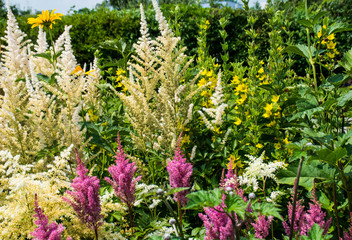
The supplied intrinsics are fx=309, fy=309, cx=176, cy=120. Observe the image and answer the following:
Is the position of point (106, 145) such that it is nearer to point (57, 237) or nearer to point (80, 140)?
point (80, 140)

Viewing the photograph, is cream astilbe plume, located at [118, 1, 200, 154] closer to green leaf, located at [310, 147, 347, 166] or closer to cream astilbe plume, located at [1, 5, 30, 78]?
green leaf, located at [310, 147, 347, 166]

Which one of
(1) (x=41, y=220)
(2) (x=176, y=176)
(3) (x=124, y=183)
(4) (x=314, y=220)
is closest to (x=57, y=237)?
(1) (x=41, y=220)

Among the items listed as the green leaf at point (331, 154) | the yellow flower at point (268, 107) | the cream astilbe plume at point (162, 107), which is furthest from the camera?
the yellow flower at point (268, 107)

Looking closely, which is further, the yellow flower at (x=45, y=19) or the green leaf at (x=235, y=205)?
the yellow flower at (x=45, y=19)

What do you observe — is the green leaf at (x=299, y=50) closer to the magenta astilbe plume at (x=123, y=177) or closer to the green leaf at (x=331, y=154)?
the green leaf at (x=331, y=154)

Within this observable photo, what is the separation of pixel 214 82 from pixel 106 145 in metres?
1.12

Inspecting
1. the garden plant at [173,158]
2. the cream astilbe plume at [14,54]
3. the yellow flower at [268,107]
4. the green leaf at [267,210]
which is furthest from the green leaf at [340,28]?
Answer: the cream astilbe plume at [14,54]

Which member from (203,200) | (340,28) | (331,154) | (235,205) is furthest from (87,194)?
(340,28)

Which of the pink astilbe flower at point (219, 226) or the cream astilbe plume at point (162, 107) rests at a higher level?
the cream astilbe plume at point (162, 107)

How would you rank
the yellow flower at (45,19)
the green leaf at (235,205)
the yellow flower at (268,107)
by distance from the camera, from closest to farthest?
the green leaf at (235,205) < the yellow flower at (268,107) < the yellow flower at (45,19)

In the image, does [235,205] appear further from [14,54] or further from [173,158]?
[14,54]

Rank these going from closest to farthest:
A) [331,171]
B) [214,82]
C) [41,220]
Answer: [41,220], [331,171], [214,82]

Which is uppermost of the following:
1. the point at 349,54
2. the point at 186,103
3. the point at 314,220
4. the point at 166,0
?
the point at 166,0

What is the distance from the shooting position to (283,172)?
66.2 inches
